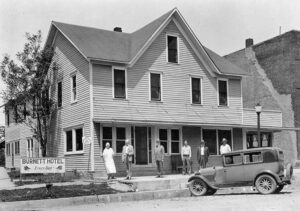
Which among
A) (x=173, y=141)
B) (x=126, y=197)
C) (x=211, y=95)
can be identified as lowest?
(x=126, y=197)

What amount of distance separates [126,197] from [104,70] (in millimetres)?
10185

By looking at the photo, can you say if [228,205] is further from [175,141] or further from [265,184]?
[175,141]

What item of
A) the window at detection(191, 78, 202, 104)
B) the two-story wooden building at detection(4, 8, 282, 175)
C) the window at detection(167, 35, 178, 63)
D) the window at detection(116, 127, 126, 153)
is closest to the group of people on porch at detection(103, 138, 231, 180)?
the two-story wooden building at detection(4, 8, 282, 175)

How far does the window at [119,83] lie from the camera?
85.6ft

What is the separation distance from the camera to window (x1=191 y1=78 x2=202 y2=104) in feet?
95.8

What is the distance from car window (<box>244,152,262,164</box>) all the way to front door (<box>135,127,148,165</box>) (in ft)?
33.2

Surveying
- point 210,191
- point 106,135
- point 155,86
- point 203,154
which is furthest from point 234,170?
point 155,86

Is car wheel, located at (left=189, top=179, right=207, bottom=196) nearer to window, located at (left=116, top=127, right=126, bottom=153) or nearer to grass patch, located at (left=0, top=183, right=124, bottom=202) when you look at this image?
grass patch, located at (left=0, top=183, right=124, bottom=202)

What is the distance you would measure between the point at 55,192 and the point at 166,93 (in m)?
12.4

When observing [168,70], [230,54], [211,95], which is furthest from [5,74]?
[230,54]

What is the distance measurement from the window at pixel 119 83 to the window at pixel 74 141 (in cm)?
282

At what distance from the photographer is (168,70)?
28.1 metres

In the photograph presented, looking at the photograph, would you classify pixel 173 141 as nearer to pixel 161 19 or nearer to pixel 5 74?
pixel 161 19

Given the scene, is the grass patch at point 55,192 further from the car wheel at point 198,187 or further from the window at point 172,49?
the window at point 172,49
